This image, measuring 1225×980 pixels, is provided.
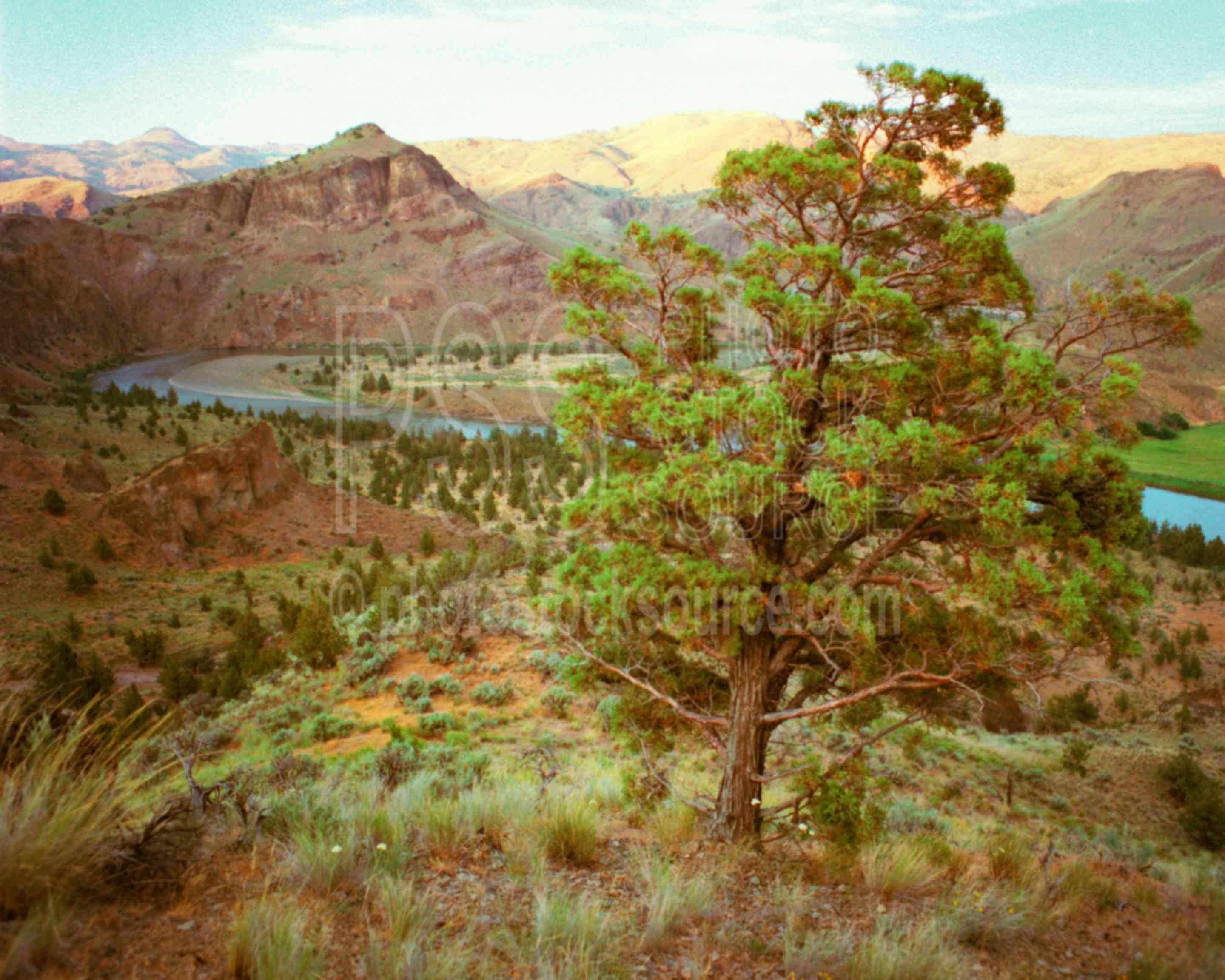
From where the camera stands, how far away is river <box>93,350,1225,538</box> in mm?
47875

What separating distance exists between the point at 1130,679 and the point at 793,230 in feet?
74.4

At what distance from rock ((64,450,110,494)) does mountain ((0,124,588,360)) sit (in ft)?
185

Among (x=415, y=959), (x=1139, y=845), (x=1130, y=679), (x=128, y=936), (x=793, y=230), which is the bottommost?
(x=1130, y=679)

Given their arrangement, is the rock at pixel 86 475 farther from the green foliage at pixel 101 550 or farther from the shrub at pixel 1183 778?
the shrub at pixel 1183 778

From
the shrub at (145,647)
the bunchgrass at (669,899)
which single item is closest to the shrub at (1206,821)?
the bunchgrass at (669,899)

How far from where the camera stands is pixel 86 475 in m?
24.3

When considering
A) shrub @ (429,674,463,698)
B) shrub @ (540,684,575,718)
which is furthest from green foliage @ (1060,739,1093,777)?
shrub @ (429,674,463,698)

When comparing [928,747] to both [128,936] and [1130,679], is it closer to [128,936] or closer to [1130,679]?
[1130,679]

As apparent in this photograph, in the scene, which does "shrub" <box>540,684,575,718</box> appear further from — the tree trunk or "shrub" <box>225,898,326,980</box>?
"shrub" <box>225,898,326,980</box>

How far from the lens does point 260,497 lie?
27531 mm

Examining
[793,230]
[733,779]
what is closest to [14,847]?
[733,779]

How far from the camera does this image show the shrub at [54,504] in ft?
72.5

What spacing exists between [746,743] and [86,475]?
26.7 metres

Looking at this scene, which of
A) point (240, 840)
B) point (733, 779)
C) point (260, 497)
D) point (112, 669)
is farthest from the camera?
point (260, 497)
